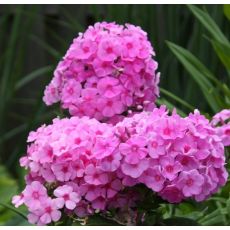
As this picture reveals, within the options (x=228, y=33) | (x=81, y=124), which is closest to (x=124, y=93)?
(x=81, y=124)

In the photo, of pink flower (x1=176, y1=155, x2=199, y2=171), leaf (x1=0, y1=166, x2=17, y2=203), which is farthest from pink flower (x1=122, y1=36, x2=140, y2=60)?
leaf (x1=0, y1=166, x2=17, y2=203)

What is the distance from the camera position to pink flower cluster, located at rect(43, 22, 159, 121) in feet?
4.88

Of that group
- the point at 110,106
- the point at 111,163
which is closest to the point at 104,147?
the point at 111,163

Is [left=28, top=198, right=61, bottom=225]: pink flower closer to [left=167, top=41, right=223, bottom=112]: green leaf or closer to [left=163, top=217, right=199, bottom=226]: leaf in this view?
[left=163, top=217, right=199, bottom=226]: leaf

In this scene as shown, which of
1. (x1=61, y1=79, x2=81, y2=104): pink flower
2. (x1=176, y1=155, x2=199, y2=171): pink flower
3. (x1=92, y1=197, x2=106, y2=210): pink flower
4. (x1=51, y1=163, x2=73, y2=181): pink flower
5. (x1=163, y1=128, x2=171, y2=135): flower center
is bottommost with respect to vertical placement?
(x1=92, y1=197, x2=106, y2=210): pink flower

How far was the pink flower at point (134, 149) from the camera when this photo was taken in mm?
1224

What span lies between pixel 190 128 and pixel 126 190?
0.15 metres

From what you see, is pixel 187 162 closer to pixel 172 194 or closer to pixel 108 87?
pixel 172 194

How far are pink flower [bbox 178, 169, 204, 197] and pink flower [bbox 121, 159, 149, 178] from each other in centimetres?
7

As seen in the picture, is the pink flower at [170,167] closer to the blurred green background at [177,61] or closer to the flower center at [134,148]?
the flower center at [134,148]

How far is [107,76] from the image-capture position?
4.93ft

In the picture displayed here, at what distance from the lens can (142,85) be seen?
1.53m

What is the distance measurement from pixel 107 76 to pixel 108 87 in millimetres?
26
